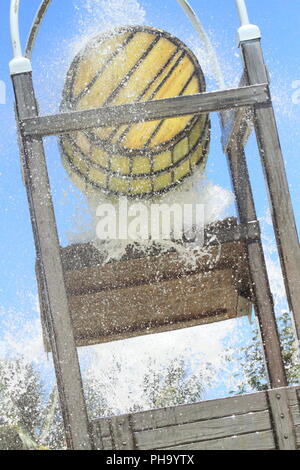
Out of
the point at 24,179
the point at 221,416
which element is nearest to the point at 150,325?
the point at 24,179

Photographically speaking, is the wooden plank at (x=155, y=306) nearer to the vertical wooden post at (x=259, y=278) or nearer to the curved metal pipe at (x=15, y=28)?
the vertical wooden post at (x=259, y=278)

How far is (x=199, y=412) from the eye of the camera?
4.28 meters

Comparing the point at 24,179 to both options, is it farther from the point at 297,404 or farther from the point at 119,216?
the point at 297,404

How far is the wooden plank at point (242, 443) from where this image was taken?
14.1ft

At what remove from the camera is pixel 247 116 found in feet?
19.4

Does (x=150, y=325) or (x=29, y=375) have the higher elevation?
(x=29, y=375)

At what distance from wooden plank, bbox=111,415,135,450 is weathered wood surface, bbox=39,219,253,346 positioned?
201 cm

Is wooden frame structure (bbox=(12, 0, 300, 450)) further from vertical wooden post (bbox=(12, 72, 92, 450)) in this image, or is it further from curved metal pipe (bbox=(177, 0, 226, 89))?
curved metal pipe (bbox=(177, 0, 226, 89))

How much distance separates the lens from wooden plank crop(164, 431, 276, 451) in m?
4.29

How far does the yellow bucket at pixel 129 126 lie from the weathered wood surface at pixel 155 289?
1.93ft

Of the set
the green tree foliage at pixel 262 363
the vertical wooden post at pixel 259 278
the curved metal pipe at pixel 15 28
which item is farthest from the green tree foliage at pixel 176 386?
the curved metal pipe at pixel 15 28

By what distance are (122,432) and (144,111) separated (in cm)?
185

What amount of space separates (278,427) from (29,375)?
20.0 meters
